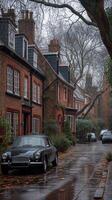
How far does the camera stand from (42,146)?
22328 millimetres

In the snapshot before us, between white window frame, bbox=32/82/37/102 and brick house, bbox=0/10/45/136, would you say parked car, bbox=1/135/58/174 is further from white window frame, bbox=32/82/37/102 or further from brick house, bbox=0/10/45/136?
white window frame, bbox=32/82/37/102

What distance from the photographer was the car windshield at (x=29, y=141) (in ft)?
73.9

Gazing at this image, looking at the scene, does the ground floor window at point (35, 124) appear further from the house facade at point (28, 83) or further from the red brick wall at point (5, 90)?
the red brick wall at point (5, 90)

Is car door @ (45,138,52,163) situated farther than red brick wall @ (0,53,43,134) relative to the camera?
No

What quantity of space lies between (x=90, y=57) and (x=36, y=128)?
27730mm

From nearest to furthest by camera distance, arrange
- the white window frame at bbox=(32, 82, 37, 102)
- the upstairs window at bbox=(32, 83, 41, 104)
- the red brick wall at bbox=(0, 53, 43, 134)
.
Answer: the red brick wall at bbox=(0, 53, 43, 134) → the white window frame at bbox=(32, 82, 37, 102) → the upstairs window at bbox=(32, 83, 41, 104)

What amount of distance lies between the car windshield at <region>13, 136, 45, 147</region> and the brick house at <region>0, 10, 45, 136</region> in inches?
274

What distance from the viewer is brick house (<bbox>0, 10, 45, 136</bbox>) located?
3044 cm

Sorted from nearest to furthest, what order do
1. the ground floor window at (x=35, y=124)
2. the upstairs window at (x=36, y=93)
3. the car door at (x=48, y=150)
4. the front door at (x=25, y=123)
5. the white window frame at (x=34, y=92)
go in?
the car door at (x=48, y=150) → the front door at (x=25, y=123) → the white window frame at (x=34, y=92) → the ground floor window at (x=35, y=124) → the upstairs window at (x=36, y=93)

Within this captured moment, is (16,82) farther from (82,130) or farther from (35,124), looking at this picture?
(82,130)

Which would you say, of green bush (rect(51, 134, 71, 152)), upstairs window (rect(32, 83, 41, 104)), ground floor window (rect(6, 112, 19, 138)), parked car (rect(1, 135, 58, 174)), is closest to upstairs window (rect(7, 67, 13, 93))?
ground floor window (rect(6, 112, 19, 138))

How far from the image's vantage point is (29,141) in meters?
22.8

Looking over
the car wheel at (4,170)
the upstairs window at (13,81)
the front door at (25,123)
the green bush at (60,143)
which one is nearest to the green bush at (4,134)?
the car wheel at (4,170)

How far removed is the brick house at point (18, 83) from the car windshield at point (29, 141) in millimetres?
6956
